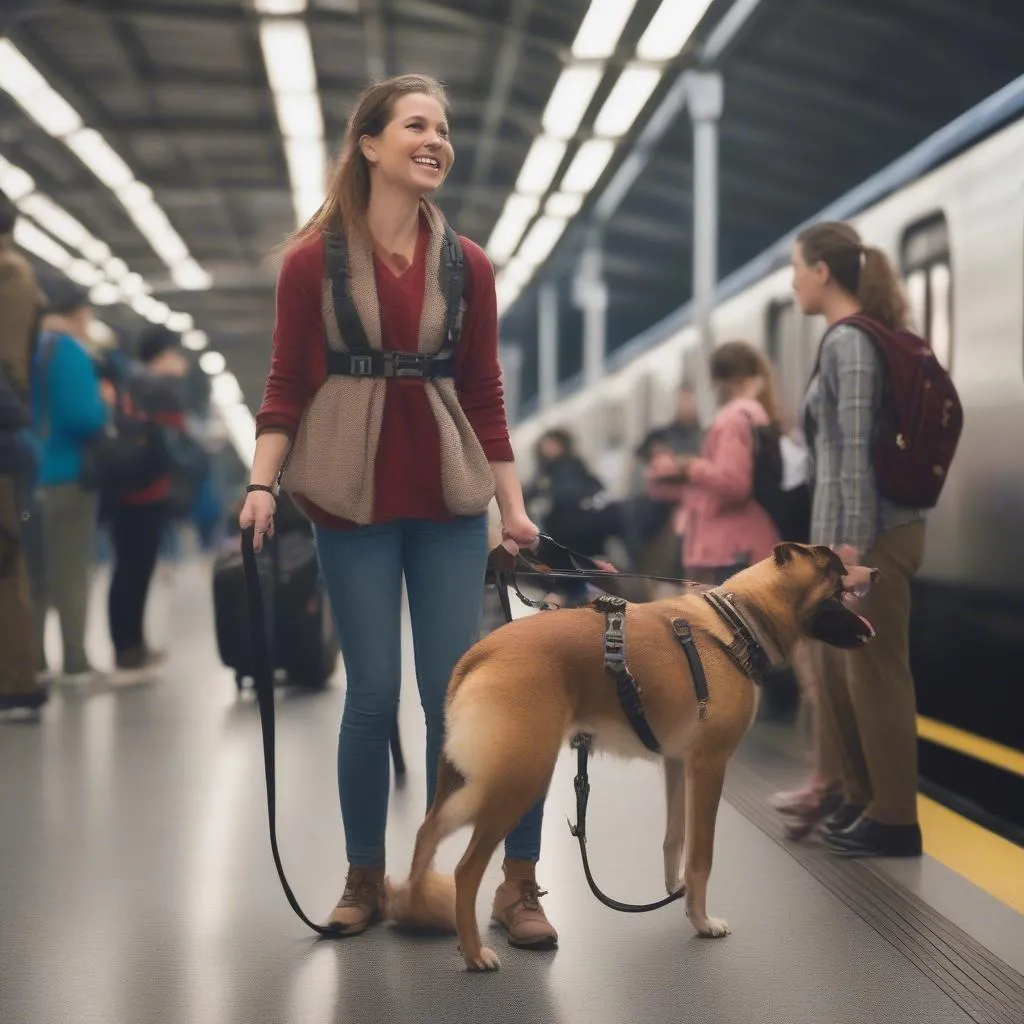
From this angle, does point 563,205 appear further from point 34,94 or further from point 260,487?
point 260,487

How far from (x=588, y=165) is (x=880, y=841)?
10763mm

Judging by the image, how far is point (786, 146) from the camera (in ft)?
57.0

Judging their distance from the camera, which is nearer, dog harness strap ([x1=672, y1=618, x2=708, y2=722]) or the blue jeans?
dog harness strap ([x1=672, y1=618, x2=708, y2=722])

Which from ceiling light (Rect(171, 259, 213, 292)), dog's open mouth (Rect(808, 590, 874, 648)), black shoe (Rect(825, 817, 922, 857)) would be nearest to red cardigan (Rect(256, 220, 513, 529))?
dog's open mouth (Rect(808, 590, 874, 648))

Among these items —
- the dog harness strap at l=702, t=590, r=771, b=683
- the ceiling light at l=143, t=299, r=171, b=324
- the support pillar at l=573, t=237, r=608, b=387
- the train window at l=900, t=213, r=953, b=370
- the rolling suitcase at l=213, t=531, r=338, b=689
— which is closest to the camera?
the dog harness strap at l=702, t=590, r=771, b=683

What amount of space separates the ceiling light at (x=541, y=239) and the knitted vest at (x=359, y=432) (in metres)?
13.6

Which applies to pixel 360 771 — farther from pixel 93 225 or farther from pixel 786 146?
pixel 93 225

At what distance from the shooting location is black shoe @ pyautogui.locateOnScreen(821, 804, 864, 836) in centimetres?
492

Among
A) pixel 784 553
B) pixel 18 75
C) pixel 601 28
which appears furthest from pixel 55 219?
pixel 784 553

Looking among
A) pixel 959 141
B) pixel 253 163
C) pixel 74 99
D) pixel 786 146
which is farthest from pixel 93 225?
pixel 959 141

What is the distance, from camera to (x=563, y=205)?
16.5 metres

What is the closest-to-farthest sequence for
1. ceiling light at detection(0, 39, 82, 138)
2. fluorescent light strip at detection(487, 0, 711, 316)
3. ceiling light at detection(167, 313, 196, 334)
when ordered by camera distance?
fluorescent light strip at detection(487, 0, 711, 316)
ceiling light at detection(0, 39, 82, 138)
ceiling light at detection(167, 313, 196, 334)

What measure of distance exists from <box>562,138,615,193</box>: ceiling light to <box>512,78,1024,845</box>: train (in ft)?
17.9

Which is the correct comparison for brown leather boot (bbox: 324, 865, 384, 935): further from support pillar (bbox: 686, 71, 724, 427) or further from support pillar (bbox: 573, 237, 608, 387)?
support pillar (bbox: 573, 237, 608, 387)
